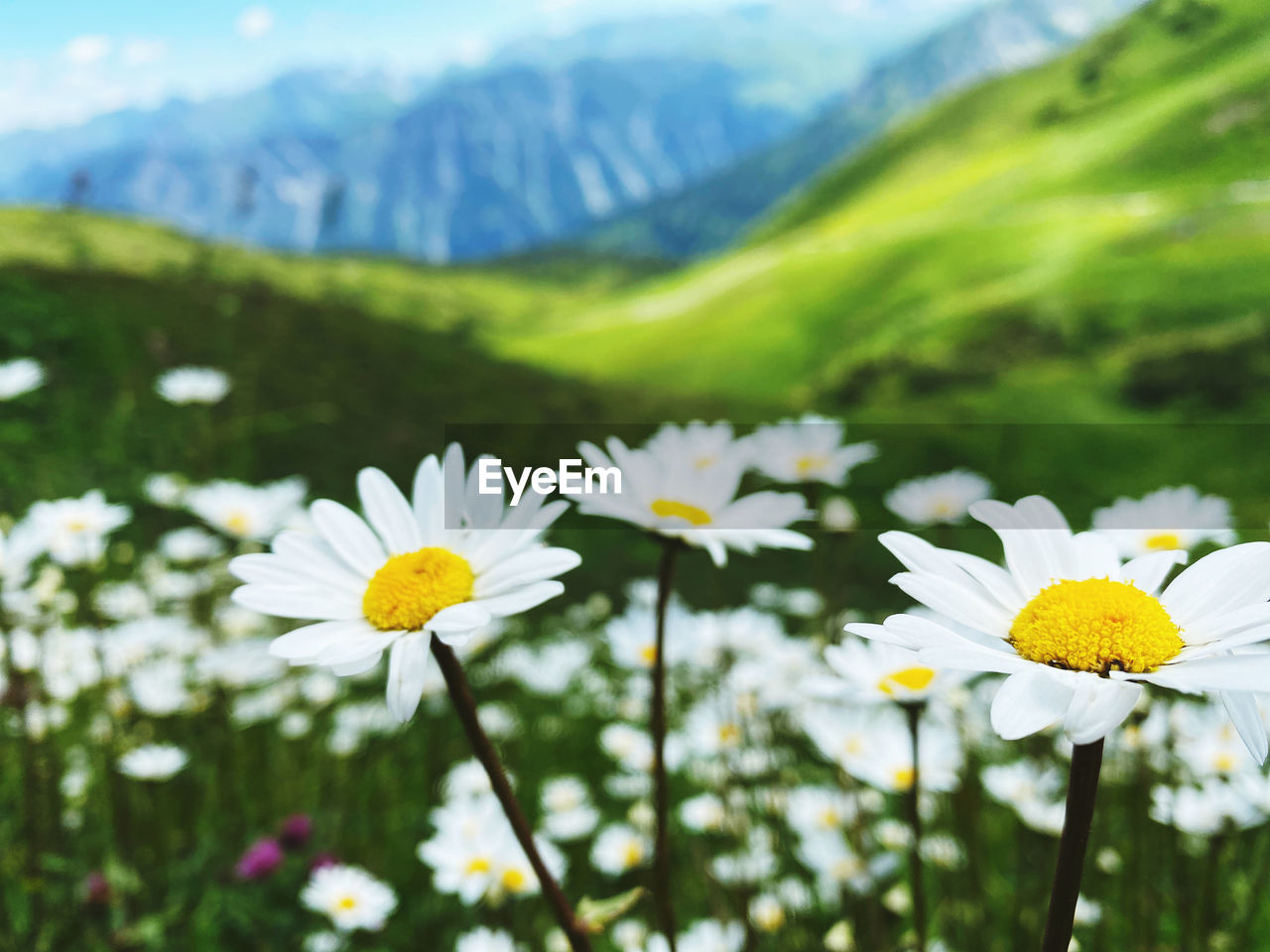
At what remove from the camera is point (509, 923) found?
133cm

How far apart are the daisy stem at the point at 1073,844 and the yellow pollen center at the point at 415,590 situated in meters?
0.37

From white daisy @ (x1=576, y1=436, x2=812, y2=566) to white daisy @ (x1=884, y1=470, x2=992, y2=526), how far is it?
595mm

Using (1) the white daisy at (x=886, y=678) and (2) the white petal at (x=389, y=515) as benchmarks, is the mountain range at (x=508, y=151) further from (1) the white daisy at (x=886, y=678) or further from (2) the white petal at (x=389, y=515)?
(2) the white petal at (x=389, y=515)

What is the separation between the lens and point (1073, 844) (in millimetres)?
374

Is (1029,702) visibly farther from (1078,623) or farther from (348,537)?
(348,537)

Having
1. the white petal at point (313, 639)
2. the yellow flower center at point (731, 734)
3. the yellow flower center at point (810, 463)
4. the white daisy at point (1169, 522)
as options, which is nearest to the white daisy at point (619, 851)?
the yellow flower center at point (731, 734)

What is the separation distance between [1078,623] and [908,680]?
1.36 feet

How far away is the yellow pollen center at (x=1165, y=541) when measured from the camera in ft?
3.32

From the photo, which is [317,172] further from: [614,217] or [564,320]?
[564,320]

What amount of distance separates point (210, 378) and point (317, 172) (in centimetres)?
19075

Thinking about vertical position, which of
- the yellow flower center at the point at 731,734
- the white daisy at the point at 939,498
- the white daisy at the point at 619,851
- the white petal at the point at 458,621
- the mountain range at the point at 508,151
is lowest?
the white daisy at the point at 619,851

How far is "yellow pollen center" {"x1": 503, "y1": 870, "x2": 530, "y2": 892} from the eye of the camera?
1.20m

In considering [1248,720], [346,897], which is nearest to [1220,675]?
[1248,720]

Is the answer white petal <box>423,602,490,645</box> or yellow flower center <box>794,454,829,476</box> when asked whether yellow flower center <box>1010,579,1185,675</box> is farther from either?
yellow flower center <box>794,454,829,476</box>
